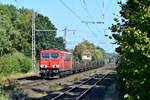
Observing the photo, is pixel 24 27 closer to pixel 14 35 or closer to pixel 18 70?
pixel 14 35

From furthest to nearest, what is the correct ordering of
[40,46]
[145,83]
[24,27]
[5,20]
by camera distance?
[24,27]
[40,46]
[5,20]
[145,83]

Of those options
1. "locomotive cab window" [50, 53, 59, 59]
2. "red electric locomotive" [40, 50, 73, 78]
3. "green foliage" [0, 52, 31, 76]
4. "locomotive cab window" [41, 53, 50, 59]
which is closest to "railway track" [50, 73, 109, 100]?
"red electric locomotive" [40, 50, 73, 78]

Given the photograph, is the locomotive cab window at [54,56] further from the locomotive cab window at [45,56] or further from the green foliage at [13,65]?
the green foliage at [13,65]

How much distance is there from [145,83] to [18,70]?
50510mm

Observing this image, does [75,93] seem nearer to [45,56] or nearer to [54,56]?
[54,56]

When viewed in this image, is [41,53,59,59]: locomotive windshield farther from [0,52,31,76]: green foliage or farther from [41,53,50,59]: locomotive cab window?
[0,52,31,76]: green foliage

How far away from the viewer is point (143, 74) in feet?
34.4

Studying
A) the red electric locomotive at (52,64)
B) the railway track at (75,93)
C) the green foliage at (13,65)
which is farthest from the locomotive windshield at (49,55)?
the railway track at (75,93)

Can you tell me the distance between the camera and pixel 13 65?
57.0 m

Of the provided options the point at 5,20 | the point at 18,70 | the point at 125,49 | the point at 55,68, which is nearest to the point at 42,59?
the point at 55,68

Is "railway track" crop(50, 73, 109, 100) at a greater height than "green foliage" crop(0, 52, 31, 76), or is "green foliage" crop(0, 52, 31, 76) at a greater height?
"green foliage" crop(0, 52, 31, 76)

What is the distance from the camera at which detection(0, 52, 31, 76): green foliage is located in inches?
2131

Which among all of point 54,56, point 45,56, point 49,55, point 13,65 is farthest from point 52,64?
point 13,65

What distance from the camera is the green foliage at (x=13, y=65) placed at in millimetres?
54134
